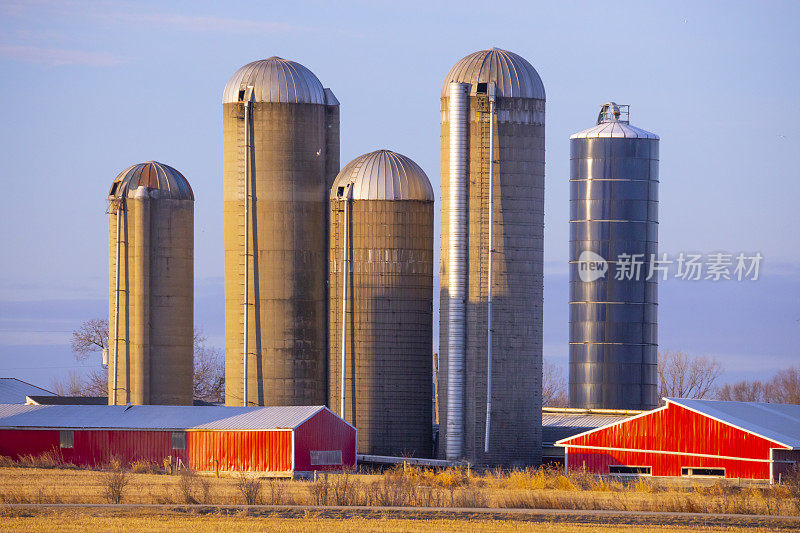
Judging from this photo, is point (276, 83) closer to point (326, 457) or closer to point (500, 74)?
point (500, 74)

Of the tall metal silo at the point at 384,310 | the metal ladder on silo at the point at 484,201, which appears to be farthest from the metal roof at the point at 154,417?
the metal ladder on silo at the point at 484,201

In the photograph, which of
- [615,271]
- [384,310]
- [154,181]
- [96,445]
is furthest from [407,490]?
[154,181]

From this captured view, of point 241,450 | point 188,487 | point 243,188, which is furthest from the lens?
point 243,188

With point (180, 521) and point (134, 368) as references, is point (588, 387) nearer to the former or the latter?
point (134, 368)

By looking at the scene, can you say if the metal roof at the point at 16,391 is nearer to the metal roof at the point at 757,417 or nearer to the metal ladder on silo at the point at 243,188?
the metal ladder on silo at the point at 243,188

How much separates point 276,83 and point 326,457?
18.7 metres

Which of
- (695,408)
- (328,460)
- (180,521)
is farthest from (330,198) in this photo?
(180,521)

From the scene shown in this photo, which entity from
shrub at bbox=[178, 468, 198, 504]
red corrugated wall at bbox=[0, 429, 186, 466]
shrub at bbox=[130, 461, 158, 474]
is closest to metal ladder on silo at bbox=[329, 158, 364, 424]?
red corrugated wall at bbox=[0, 429, 186, 466]

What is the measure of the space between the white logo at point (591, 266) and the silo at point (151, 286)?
1957 cm

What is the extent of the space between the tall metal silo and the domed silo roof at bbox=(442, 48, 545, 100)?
5.43 m

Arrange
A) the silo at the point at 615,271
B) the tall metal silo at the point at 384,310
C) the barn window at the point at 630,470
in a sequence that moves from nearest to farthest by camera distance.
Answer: the barn window at the point at 630,470 → the tall metal silo at the point at 384,310 → the silo at the point at 615,271

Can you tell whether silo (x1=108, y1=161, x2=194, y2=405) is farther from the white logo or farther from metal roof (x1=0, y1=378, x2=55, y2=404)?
the white logo

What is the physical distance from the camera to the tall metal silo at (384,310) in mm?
61719

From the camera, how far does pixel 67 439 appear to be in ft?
193
